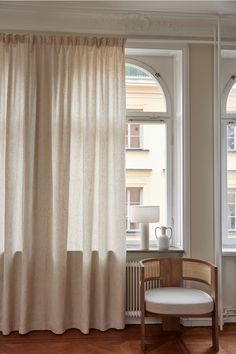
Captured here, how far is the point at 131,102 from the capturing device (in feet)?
12.2

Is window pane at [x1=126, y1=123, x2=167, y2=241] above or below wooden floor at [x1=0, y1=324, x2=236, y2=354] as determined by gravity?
above

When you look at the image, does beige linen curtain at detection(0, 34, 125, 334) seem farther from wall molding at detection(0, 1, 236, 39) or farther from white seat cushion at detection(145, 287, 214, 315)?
white seat cushion at detection(145, 287, 214, 315)

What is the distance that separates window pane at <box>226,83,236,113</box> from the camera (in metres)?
3.81

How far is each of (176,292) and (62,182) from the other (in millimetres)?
1461

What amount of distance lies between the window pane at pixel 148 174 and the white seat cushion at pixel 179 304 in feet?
2.74

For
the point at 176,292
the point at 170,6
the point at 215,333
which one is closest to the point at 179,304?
the point at 176,292

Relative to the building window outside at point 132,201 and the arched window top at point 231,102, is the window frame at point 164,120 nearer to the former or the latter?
the building window outside at point 132,201

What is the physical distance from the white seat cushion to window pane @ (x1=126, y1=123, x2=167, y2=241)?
2.74ft

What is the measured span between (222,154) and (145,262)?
147cm

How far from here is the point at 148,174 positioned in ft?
12.2

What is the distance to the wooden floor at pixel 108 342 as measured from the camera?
9.34 feet

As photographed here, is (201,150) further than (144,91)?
No

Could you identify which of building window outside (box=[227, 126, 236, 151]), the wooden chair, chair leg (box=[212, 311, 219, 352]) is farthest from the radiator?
building window outside (box=[227, 126, 236, 151])

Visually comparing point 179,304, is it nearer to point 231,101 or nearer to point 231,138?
point 231,138
